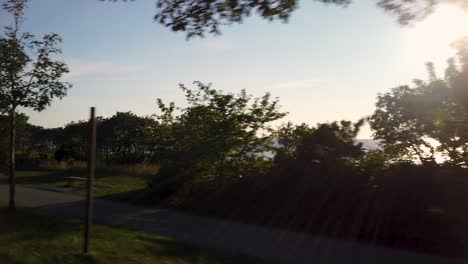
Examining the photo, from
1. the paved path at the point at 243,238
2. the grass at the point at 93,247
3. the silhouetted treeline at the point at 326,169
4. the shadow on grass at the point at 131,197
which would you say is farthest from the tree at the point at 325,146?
the shadow on grass at the point at 131,197

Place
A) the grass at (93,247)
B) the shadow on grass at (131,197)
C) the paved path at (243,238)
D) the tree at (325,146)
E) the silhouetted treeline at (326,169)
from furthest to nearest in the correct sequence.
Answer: the shadow on grass at (131,197) → the tree at (325,146) → the silhouetted treeline at (326,169) → the paved path at (243,238) → the grass at (93,247)

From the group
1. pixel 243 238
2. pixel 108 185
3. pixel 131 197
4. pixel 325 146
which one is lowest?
pixel 243 238

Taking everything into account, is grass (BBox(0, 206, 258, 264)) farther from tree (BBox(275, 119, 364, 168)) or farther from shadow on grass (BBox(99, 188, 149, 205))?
shadow on grass (BBox(99, 188, 149, 205))

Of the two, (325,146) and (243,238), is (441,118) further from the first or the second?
(243,238)

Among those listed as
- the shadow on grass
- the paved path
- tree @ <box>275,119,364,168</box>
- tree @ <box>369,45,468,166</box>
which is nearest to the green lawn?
the shadow on grass

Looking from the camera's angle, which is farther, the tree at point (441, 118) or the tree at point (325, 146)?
the tree at point (325, 146)

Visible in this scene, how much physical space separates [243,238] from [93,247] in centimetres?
322

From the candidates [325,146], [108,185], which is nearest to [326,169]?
[325,146]

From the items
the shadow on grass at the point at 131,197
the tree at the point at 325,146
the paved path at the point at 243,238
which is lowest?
the paved path at the point at 243,238

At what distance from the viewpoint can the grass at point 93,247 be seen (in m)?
7.91

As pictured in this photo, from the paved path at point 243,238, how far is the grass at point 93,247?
28.2 inches

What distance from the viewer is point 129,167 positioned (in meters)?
31.0

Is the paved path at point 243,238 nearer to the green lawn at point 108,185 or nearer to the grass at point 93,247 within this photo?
the grass at point 93,247

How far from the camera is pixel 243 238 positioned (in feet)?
35.6
